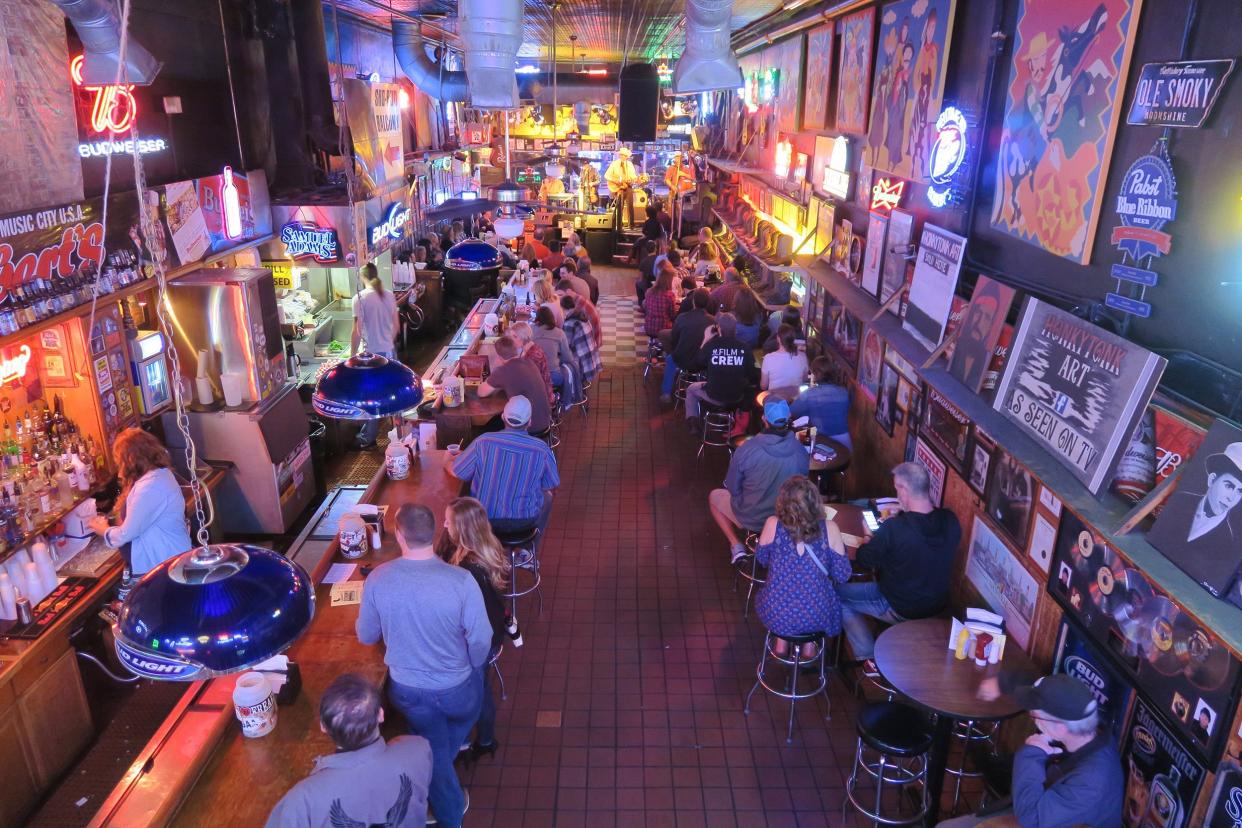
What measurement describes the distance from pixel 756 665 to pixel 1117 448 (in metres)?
3.07

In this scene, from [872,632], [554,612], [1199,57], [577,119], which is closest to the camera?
[1199,57]

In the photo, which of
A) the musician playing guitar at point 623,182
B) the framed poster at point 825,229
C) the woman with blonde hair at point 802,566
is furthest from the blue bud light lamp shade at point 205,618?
the musician playing guitar at point 623,182

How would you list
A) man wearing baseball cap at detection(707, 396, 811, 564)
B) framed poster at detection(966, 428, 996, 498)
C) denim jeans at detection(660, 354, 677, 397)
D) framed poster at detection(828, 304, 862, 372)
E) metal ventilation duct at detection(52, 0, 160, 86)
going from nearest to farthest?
metal ventilation duct at detection(52, 0, 160, 86)
framed poster at detection(966, 428, 996, 498)
man wearing baseball cap at detection(707, 396, 811, 564)
framed poster at detection(828, 304, 862, 372)
denim jeans at detection(660, 354, 677, 397)

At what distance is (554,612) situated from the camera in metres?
6.09

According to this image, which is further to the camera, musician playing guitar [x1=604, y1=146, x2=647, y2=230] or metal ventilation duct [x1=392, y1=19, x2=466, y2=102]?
musician playing guitar [x1=604, y1=146, x2=647, y2=230]

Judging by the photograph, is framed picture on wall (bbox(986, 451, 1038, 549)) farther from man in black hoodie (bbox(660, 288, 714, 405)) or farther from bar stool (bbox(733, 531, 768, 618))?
man in black hoodie (bbox(660, 288, 714, 405))

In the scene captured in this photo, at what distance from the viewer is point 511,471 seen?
5508 mm

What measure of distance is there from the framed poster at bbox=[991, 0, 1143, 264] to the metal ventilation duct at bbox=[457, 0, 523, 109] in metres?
2.98

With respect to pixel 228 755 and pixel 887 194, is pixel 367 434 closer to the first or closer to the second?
pixel 887 194

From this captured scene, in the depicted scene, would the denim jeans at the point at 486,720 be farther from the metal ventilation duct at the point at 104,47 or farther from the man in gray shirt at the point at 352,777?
the metal ventilation duct at the point at 104,47

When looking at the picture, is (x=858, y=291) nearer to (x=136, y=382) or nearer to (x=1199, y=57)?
(x=1199, y=57)

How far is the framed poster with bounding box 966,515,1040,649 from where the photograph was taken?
4.19 metres

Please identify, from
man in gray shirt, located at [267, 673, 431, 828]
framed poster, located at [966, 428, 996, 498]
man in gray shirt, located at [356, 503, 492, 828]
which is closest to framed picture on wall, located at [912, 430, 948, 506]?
framed poster, located at [966, 428, 996, 498]

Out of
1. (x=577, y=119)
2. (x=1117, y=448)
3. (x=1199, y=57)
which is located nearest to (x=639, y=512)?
(x=1117, y=448)
